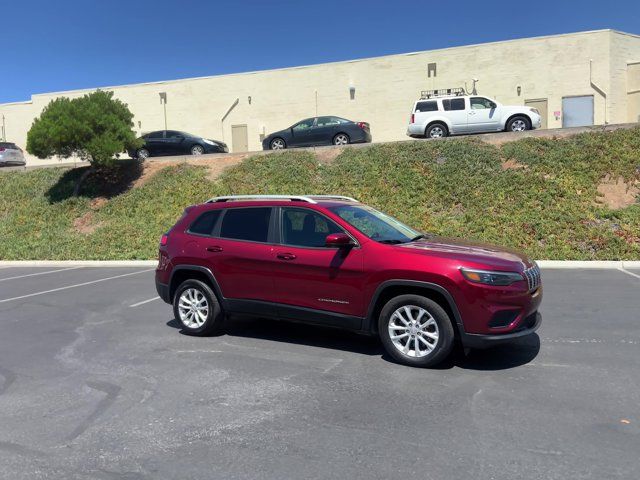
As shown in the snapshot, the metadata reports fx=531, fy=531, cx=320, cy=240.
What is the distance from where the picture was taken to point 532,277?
521 cm

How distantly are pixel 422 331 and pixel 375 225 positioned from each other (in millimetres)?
1435

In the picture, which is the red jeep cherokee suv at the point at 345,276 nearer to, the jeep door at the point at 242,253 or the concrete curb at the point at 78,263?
the jeep door at the point at 242,253

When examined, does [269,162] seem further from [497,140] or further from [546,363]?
[546,363]

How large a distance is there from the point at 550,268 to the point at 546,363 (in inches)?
279

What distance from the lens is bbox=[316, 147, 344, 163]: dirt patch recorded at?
A: 751 inches

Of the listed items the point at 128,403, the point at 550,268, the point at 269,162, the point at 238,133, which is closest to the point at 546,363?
the point at 128,403

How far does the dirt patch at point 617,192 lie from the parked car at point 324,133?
8642mm

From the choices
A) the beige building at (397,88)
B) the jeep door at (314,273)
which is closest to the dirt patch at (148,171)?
the beige building at (397,88)

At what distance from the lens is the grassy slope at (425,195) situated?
531 inches

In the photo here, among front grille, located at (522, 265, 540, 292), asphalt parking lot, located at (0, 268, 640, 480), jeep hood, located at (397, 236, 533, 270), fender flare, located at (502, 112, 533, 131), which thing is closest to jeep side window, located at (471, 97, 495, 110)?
fender flare, located at (502, 112, 533, 131)

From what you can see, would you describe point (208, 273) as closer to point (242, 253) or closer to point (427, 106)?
point (242, 253)

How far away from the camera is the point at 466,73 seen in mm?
27016

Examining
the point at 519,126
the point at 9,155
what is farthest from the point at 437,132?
the point at 9,155

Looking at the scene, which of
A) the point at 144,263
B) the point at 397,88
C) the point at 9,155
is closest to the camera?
the point at 144,263
